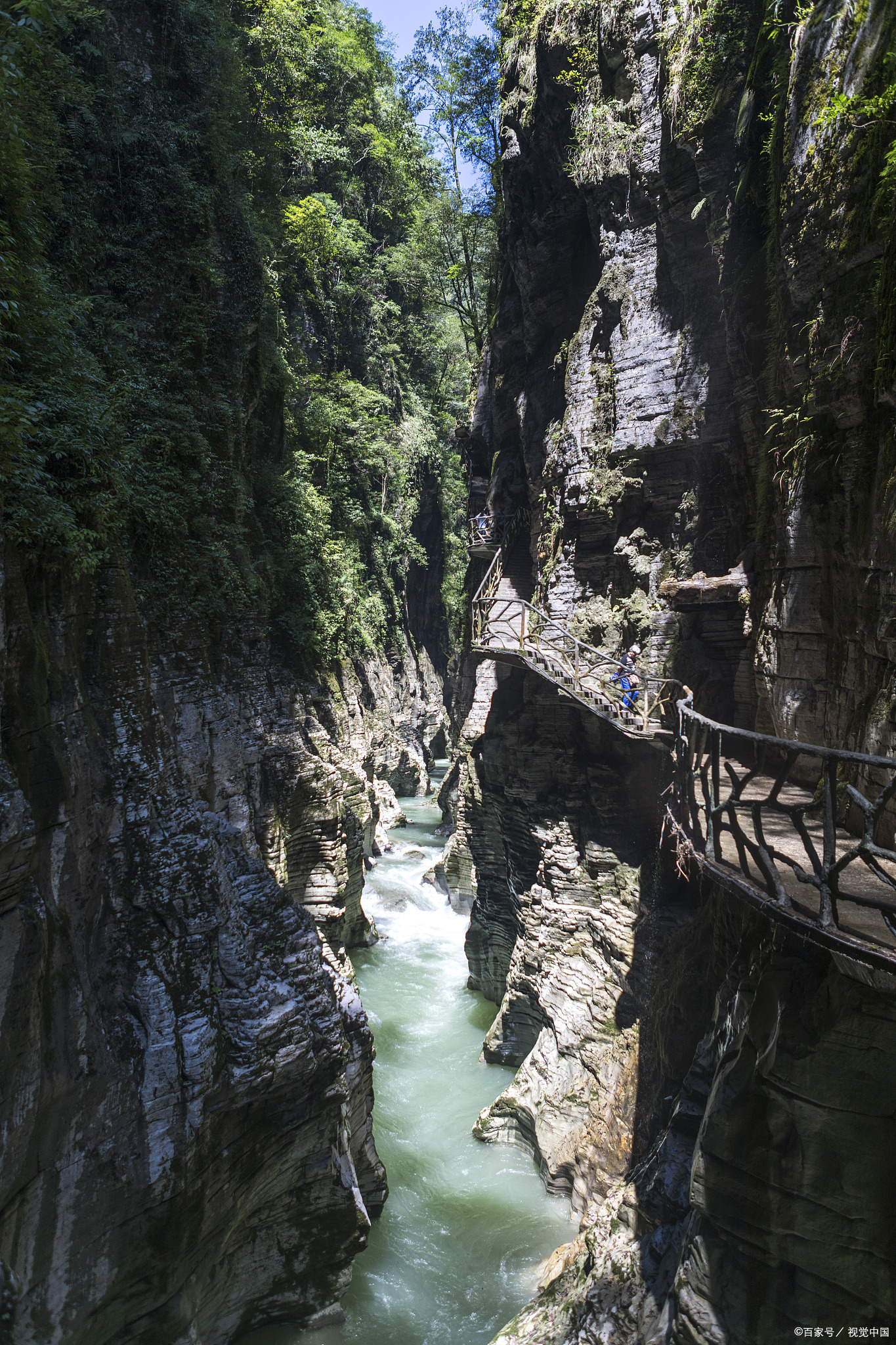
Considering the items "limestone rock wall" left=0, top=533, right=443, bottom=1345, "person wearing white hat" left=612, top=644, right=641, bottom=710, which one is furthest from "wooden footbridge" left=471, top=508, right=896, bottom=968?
"limestone rock wall" left=0, top=533, right=443, bottom=1345

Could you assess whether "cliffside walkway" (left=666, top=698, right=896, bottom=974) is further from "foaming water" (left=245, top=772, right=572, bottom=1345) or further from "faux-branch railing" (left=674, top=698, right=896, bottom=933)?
"foaming water" (left=245, top=772, right=572, bottom=1345)

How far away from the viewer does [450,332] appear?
108ft

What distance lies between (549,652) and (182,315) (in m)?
8.10

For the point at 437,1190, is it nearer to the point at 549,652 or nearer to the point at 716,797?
the point at 549,652

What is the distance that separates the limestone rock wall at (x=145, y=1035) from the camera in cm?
469

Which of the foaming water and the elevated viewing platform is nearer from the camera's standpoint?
the foaming water

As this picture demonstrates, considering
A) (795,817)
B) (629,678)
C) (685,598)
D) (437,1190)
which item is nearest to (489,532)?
(629,678)

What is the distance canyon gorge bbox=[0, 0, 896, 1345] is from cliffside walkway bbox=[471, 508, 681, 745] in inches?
6.6

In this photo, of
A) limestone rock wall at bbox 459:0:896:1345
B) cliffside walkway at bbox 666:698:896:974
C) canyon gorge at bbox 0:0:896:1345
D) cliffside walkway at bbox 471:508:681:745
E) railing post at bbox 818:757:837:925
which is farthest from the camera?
cliffside walkway at bbox 471:508:681:745

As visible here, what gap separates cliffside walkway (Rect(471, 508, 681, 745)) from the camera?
8.88 metres

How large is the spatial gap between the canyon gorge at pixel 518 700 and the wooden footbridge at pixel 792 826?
8 cm

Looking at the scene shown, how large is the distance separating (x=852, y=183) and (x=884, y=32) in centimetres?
93

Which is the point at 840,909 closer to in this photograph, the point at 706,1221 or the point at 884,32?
the point at 706,1221

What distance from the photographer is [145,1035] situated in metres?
→ 5.71
